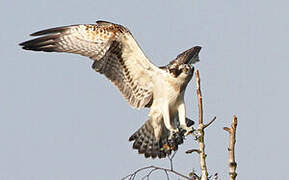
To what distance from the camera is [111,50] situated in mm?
8867

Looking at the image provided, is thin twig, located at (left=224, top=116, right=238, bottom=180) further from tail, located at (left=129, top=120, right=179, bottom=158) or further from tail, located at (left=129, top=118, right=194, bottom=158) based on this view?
A: tail, located at (left=129, top=120, right=179, bottom=158)

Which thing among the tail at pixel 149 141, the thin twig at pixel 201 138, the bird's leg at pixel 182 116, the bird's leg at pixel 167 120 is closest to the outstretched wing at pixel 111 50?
the bird's leg at pixel 167 120

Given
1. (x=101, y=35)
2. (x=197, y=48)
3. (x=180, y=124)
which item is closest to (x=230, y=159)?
(x=180, y=124)

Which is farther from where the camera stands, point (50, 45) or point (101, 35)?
point (50, 45)

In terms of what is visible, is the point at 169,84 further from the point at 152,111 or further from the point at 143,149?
the point at 143,149

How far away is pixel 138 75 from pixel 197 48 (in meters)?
2.34

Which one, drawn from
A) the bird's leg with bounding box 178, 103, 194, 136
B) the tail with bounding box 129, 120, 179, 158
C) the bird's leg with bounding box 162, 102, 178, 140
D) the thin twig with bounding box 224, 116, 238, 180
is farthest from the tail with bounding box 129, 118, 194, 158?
the thin twig with bounding box 224, 116, 238, 180

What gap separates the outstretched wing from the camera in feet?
29.0

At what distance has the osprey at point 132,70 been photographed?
29.2 feet

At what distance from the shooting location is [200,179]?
588 cm

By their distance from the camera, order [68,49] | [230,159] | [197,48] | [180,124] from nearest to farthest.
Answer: [230,159], [180,124], [68,49], [197,48]

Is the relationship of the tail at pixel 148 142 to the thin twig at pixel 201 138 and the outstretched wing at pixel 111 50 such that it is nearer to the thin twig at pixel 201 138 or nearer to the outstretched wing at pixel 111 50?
the outstretched wing at pixel 111 50

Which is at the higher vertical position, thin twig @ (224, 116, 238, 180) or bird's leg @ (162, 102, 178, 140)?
bird's leg @ (162, 102, 178, 140)

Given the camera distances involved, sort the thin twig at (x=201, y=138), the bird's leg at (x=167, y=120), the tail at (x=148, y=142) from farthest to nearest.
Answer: the tail at (x=148, y=142) < the bird's leg at (x=167, y=120) < the thin twig at (x=201, y=138)
